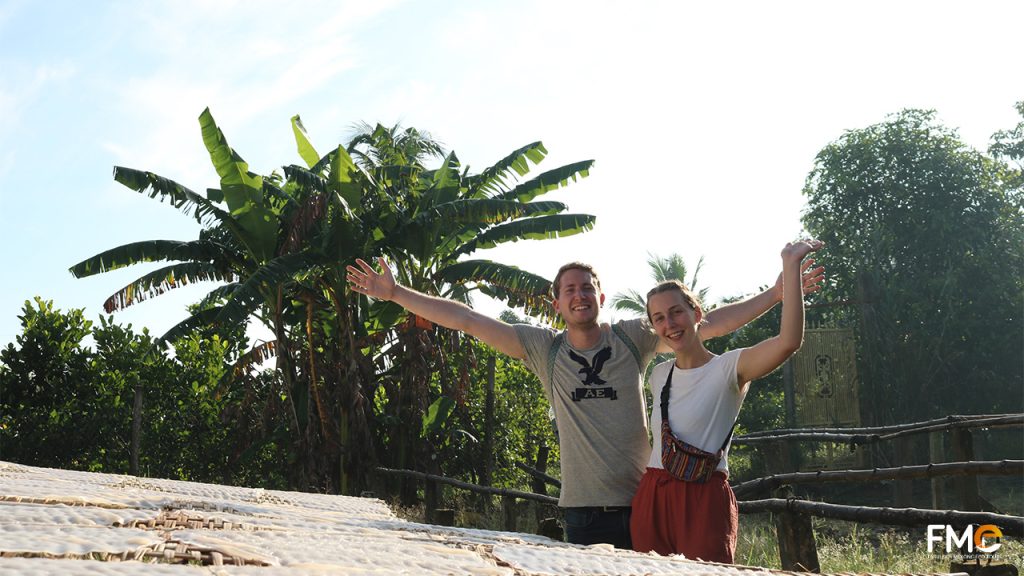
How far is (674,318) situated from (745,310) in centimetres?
48

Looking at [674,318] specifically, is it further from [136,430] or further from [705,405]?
[136,430]

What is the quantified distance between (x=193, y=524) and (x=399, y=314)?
33.7ft

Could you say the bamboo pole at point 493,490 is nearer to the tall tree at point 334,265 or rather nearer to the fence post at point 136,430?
the tall tree at point 334,265

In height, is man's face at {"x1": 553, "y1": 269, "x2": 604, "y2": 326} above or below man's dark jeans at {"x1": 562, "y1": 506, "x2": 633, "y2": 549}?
above

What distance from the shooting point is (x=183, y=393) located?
12188 millimetres

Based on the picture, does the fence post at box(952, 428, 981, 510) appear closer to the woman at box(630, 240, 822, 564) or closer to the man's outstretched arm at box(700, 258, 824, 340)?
the man's outstretched arm at box(700, 258, 824, 340)

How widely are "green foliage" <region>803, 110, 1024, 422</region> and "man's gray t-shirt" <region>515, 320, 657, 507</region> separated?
53.0ft

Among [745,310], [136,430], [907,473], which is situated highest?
[745,310]

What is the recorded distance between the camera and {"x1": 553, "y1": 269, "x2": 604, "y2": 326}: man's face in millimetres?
2979

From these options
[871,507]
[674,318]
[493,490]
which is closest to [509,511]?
[493,490]

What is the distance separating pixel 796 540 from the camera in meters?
4.06

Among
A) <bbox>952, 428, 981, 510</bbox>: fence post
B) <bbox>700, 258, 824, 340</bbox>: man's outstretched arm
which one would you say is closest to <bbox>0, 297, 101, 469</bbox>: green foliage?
<bbox>952, 428, 981, 510</bbox>: fence post

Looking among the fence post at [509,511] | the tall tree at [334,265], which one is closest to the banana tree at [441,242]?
the tall tree at [334,265]

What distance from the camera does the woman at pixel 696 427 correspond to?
8.05ft
